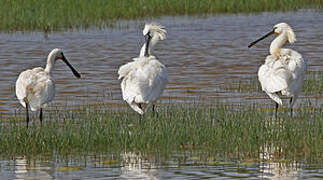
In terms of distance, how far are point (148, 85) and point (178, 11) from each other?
16604mm

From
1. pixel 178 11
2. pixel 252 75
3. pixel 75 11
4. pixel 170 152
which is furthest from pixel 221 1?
pixel 170 152

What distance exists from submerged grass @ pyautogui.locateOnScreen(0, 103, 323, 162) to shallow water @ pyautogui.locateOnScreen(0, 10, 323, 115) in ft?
9.08

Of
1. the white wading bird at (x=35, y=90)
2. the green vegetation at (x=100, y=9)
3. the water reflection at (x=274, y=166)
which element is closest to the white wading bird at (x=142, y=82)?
the white wading bird at (x=35, y=90)

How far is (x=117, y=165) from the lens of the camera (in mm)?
9469

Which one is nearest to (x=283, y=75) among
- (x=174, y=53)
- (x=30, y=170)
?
(x=30, y=170)

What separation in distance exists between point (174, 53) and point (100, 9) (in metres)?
6.52

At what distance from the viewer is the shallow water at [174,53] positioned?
51.5ft

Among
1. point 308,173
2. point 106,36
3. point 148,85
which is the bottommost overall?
point 308,173

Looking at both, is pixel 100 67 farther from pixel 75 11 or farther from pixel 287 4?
pixel 287 4

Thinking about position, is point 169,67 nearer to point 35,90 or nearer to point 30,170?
point 35,90

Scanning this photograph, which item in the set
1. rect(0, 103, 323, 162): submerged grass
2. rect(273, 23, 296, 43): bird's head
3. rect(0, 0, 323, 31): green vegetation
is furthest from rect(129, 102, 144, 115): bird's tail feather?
rect(0, 0, 323, 31): green vegetation

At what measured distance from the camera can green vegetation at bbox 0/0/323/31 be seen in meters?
25.3

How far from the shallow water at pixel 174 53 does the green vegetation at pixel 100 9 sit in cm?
69

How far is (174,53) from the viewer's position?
841 inches
